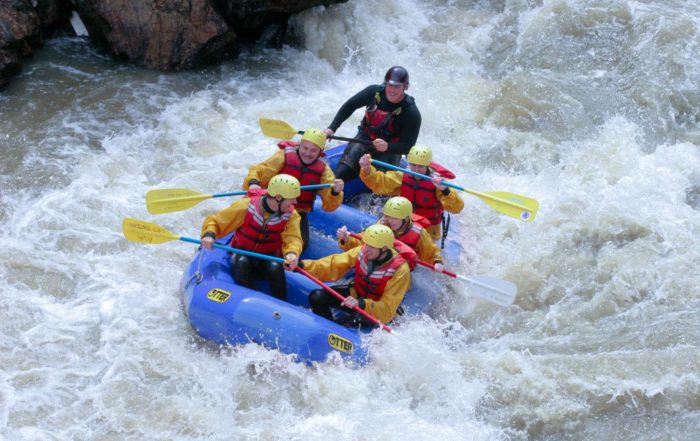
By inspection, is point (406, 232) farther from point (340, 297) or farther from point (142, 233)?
point (142, 233)

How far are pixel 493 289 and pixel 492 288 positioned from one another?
10 millimetres

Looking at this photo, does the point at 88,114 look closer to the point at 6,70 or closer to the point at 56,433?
the point at 6,70

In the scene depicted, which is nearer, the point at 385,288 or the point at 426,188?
the point at 385,288

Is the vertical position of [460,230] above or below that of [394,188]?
below

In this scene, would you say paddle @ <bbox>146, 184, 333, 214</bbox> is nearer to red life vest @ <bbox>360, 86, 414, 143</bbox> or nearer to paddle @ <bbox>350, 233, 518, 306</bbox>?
red life vest @ <bbox>360, 86, 414, 143</bbox>

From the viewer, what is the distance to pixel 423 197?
20.8 feet

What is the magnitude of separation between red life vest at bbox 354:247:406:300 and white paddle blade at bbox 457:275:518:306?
623mm

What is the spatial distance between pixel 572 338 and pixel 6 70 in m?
6.45

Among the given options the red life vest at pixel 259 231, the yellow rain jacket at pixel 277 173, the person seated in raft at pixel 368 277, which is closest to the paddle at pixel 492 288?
the person seated in raft at pixel 368 277

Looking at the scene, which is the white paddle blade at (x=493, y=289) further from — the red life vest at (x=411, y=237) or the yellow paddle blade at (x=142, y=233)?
the yellow paddle blade at (x=142, y=233)

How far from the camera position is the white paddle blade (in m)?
5.92

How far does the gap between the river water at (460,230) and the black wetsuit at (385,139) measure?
93cm

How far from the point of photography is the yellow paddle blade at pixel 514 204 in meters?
Answer: 6.61

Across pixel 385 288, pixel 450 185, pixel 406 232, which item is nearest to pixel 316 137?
pixel 406 232
